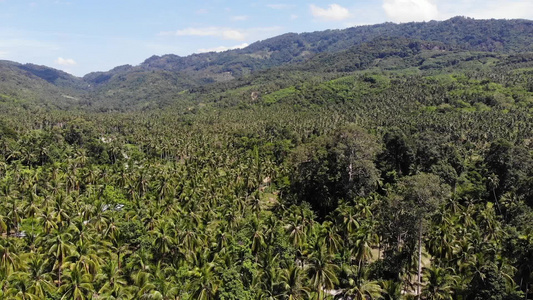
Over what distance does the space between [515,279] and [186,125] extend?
539 ft

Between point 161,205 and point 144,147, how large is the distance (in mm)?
86756

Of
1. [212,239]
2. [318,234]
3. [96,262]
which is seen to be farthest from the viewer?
[318,234]

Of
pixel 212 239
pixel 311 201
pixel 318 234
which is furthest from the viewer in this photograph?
pixel 311 201

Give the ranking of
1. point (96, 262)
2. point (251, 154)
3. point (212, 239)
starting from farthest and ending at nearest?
point (251, 154) → point (212, 239) → point (96, 262)

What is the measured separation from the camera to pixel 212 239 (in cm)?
5566

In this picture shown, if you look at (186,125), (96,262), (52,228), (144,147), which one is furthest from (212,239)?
(186,125)

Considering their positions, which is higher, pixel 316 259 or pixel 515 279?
pixel 316 259

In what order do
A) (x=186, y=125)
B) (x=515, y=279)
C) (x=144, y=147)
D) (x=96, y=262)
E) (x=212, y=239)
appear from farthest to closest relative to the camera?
(x=186, y=125)
(x=144, y=147)
(x=212, y=239)
(x=96, y=262)
(x=515, y=279)

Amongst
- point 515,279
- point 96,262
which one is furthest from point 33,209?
point 515,279

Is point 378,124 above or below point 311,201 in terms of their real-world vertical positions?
above

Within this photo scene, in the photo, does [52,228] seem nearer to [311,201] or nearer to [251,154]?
[311,201]

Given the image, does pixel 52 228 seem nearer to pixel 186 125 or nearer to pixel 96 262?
pixel 96 262

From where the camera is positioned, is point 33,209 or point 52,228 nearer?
point 52,228

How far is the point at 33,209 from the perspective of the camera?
2518 inches
